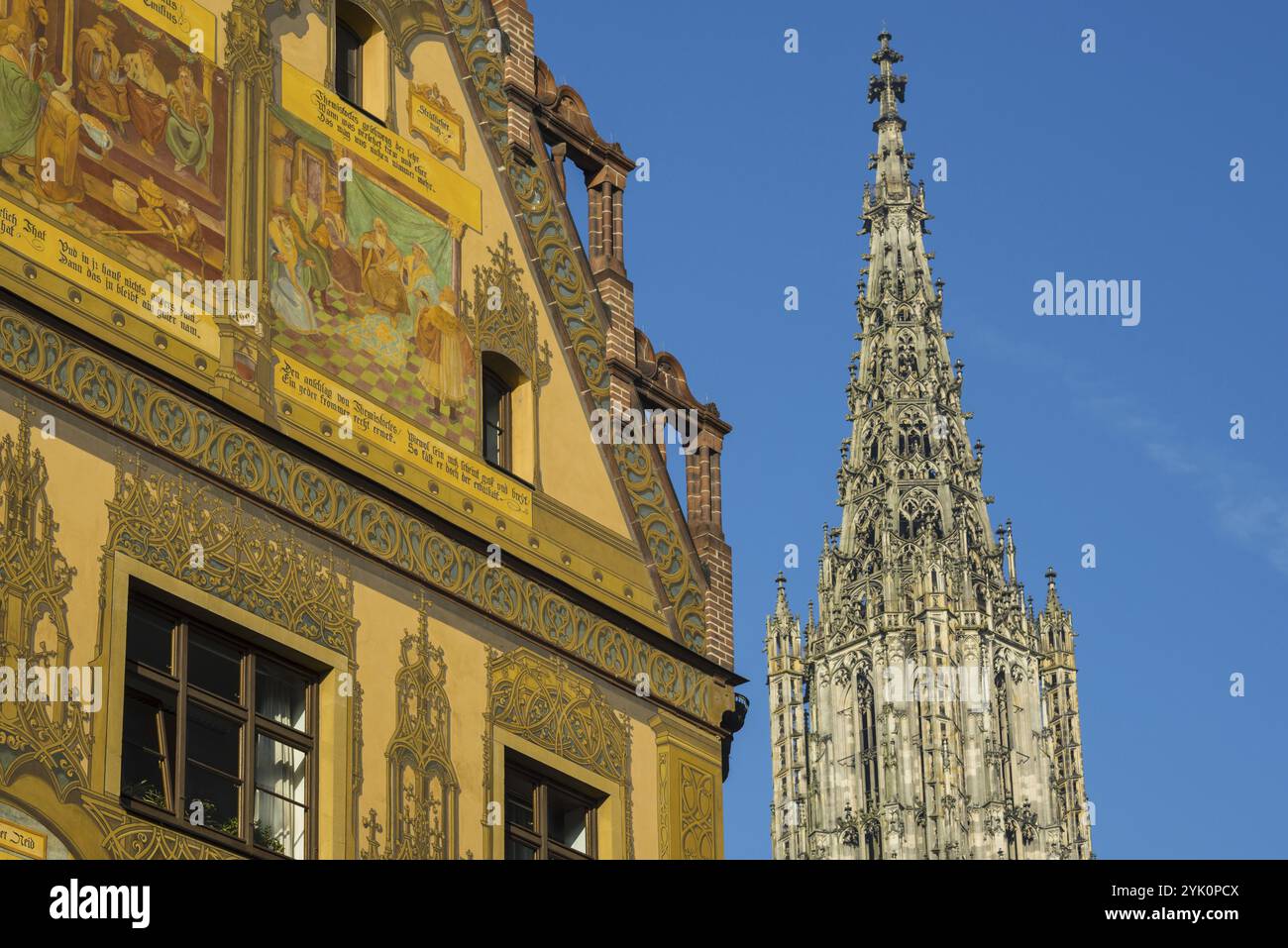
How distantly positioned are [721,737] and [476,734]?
11.3ft

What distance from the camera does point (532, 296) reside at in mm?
25297

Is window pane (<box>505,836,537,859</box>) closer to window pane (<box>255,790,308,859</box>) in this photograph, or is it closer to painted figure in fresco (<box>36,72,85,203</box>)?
window pane (<box>255,790,308,859</box>)

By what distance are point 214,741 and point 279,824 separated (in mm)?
849

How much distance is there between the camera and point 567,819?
77.6ft

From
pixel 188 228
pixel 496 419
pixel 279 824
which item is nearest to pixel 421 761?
pixel 279 824

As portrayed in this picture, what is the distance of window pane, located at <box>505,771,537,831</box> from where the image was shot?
22.9 metres

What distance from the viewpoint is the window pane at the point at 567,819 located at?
23422mm

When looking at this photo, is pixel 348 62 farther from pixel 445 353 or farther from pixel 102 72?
pixel 102 72

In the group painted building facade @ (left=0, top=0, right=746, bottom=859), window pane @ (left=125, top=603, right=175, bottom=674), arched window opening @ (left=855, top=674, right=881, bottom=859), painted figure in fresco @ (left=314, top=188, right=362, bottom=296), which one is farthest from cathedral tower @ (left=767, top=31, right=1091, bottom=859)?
window pane @ (left=125, top=603, right=175, bottom=674)

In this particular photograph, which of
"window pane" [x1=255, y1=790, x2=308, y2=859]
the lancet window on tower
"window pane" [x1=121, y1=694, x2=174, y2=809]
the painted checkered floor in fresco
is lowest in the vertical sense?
"window pane" [x1=255, y1=790, x2=308, y2=859]

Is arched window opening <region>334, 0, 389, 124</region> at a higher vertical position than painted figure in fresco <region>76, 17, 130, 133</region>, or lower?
higher

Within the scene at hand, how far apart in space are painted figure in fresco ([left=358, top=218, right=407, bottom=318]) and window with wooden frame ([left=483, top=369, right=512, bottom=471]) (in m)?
1.37
